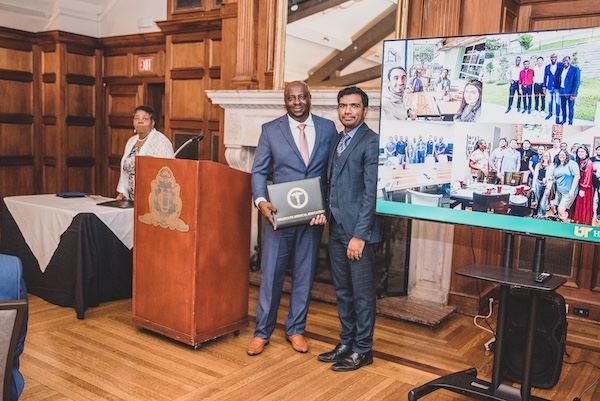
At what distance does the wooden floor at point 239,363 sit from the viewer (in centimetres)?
277

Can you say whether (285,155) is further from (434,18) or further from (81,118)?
(81,118)

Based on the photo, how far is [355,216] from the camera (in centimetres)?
299

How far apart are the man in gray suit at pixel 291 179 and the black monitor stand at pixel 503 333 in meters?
0.94

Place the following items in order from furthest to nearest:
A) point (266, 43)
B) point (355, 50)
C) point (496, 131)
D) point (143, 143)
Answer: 1. point (266, 43)
2. point (355, 50)
3. point (143, 143)
4. point (496, 131)

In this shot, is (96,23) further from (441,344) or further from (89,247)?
(441,344)

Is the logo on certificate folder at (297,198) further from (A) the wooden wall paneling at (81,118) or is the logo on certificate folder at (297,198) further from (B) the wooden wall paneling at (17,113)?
(B) the wooden wall paneling at (17,113)

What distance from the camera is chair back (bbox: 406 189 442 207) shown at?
8.29 feet

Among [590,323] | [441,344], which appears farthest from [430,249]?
[590,323]

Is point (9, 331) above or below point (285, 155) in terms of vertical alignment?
below

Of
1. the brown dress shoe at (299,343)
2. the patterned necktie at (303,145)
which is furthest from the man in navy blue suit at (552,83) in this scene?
the brown dress shoe at (299,343)

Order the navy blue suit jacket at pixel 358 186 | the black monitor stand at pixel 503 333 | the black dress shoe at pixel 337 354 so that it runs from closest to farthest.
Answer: the black monitor stand at pixel 503 333
the navy blue suit jacket at pixel 358 186
the black dress shoe at pixel 337 354

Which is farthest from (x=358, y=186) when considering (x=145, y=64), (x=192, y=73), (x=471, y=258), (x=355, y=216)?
(x=145, y=64)

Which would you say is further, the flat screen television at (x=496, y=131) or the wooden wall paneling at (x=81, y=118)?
the wooden wall paneling at (x=81, y=118)

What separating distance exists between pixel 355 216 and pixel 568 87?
120 centimetres
